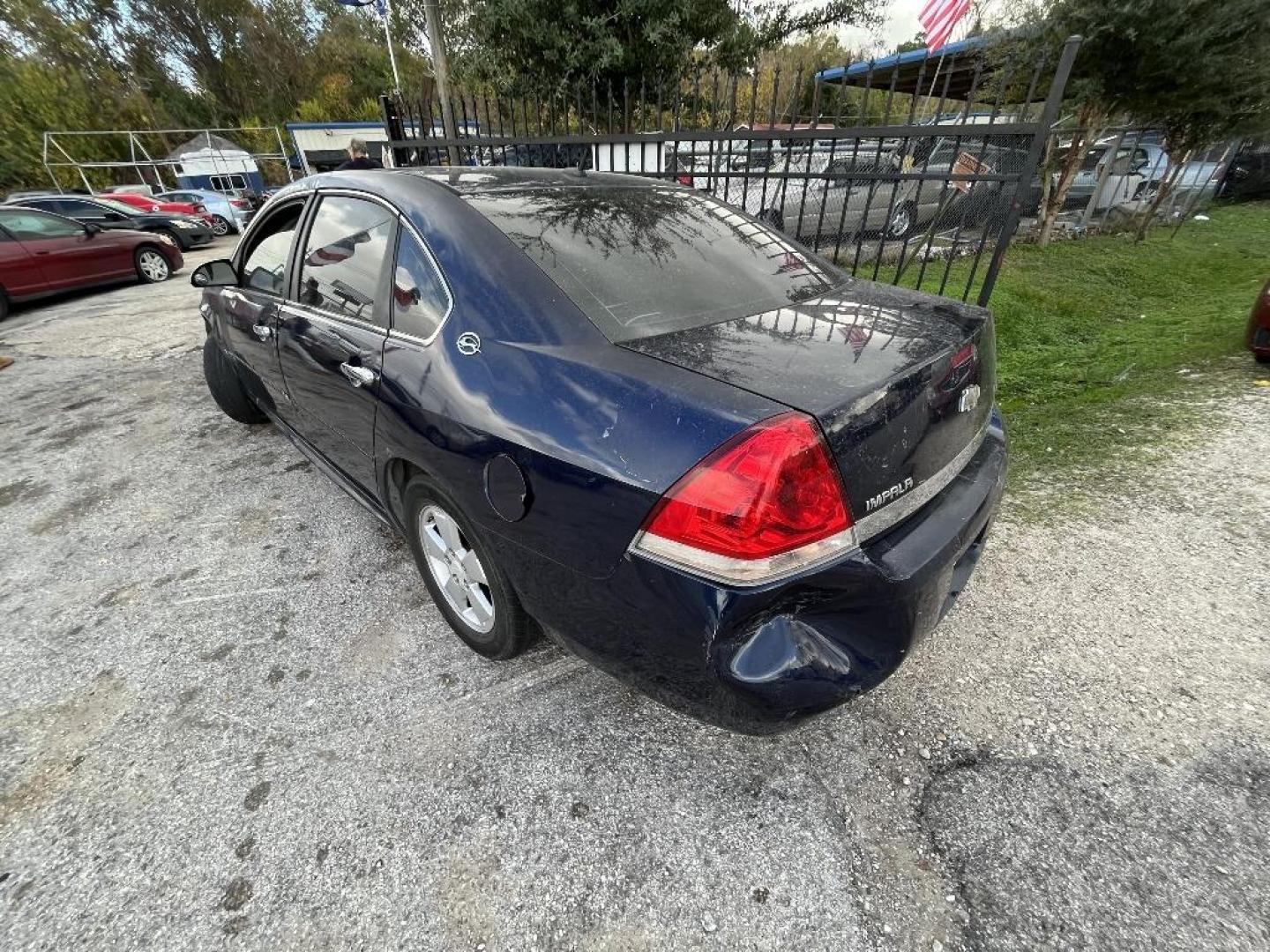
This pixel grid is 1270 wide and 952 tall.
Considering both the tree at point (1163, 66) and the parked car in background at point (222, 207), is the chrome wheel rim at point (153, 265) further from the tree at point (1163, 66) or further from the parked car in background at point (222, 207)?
the tree at point (1163, 66)

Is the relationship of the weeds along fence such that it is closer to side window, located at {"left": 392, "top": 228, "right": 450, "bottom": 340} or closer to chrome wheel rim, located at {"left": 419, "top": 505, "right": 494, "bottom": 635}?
side window, located at {"left": 392, "top": 228, "right": 450, "bottom": 340}

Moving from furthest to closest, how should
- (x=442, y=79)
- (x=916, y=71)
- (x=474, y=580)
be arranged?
(x=916, y=71), (x=442, y=79), (x=474, y=580)

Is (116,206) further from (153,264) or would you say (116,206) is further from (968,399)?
(968,399)

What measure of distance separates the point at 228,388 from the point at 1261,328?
6995 millimetres

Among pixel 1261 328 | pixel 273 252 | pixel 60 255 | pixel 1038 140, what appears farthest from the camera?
pixel 60 255

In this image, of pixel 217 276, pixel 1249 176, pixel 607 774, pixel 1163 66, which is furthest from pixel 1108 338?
pixel 1249 176

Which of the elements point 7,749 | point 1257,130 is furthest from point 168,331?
point 1257,130

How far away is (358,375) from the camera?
2055 millimetres

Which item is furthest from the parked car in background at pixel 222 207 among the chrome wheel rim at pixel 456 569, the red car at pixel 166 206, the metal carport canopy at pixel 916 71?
the chrome wheel rim at pixel 456 569

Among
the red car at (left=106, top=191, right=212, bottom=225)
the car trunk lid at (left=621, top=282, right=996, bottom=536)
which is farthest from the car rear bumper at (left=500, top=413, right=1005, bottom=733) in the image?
the red car at (left=106, top=191, right=212, bottom=225)

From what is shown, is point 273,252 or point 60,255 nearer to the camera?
point 273,252

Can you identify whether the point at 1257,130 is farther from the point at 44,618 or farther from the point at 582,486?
the point at 44,618

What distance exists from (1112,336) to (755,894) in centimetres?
605

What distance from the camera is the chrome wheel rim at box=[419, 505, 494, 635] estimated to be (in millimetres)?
1983
